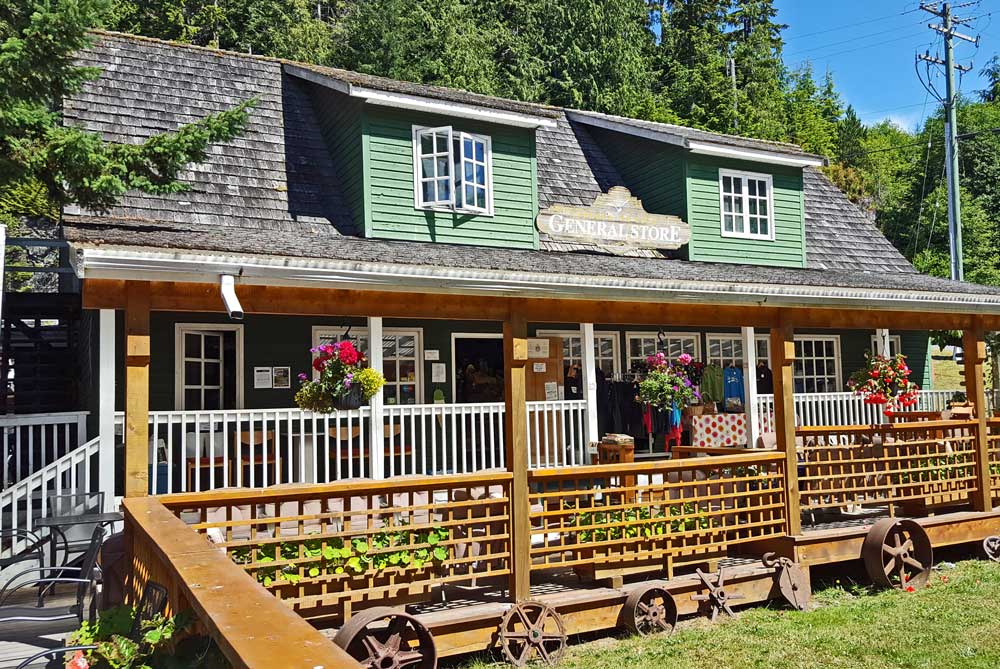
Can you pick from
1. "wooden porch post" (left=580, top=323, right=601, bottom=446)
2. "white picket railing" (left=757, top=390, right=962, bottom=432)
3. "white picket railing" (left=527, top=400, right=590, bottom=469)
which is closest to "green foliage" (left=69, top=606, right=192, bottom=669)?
"white picket railing" (left=527, top=400, right=590, bottom=469)

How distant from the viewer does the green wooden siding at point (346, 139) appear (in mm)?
12234

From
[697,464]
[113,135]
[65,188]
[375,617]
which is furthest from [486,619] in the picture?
[113,135]

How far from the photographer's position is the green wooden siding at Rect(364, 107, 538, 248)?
40.0 ft

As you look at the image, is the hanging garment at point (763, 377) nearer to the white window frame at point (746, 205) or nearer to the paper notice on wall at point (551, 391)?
the white window frame at point (746, 205)

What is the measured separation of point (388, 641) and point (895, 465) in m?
7.00

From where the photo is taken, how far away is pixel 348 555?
631cm

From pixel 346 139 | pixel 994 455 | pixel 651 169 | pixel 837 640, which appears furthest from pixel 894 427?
pixel 346 139

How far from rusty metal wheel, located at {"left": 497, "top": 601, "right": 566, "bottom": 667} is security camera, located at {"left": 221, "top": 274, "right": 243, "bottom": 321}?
2977 millimetres

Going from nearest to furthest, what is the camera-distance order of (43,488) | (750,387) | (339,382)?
(43,488) → (339,382) → (750,387)

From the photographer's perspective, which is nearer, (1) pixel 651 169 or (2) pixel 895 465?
(2) pixel 895 465

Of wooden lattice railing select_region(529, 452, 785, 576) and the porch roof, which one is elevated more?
the porch roof

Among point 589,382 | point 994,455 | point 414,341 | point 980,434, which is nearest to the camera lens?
point 980,434

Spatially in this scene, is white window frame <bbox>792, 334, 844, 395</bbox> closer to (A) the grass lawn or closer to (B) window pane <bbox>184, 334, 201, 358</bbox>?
(A) the grass lawn

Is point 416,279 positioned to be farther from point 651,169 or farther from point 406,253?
point 651,169
